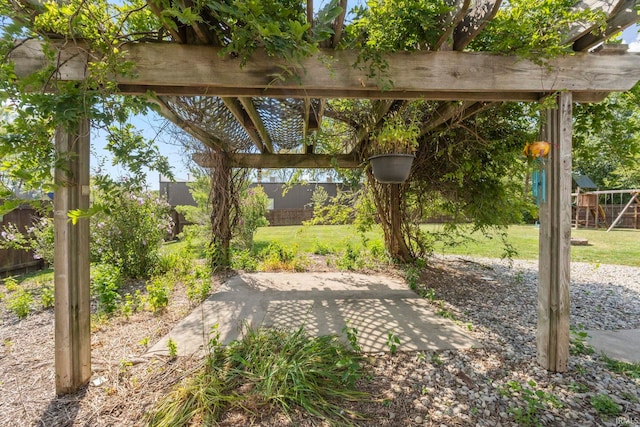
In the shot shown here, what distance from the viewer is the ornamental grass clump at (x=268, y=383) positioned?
154 cm

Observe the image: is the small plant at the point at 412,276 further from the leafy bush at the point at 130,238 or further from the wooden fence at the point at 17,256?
the wooden fence at the point at 17,256

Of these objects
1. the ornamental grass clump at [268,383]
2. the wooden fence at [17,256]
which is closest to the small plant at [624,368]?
the ornamental grass clump at [268,383]

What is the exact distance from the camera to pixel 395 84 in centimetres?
185

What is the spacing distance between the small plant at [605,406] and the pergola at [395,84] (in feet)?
1.00

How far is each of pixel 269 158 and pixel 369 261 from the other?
257 centimetres

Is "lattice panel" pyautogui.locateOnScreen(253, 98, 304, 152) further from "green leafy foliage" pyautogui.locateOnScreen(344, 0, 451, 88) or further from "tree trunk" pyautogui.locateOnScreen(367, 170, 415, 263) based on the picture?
"tree trunk" pyautogui.locateOnScreen(367, 170, 415, 263)

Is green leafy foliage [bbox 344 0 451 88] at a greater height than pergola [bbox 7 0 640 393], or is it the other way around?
green leafy foliage [bbox 344 0 451 88]

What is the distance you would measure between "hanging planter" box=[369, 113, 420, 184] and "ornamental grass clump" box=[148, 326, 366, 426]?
5.31ft

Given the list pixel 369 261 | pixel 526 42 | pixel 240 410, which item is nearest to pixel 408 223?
pixel 369 261

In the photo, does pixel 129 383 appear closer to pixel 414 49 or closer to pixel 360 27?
pixel 360 27

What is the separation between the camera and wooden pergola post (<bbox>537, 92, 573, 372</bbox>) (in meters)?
1.90

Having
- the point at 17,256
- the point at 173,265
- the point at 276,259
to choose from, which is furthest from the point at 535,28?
the point at 17,256

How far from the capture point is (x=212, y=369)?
1.84 m

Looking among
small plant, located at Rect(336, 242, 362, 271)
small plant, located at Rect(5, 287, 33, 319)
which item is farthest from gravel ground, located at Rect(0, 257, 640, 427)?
small plant, located at Rect(336, 242, 362, 271)
